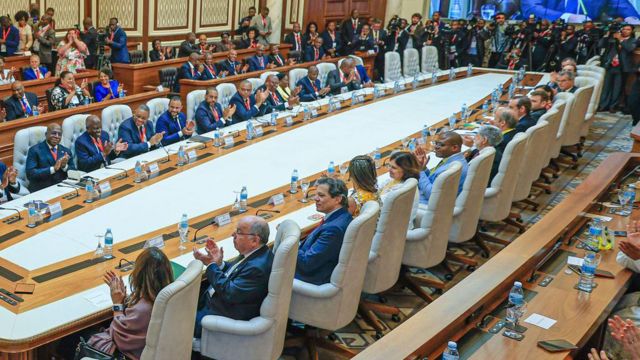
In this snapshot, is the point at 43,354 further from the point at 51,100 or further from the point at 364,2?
the point at 364,2

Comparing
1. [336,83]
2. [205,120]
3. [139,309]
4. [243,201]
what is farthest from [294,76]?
[139,309]

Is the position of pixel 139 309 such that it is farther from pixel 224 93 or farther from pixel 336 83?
pixel 336 83

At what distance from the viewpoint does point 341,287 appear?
4168mm

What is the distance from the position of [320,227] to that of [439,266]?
1910mm

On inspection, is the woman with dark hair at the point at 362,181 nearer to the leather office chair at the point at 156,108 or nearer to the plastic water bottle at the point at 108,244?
the plastic water bottle at the point at 108,244

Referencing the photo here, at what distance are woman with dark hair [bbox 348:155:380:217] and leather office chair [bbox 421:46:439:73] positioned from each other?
786 cm

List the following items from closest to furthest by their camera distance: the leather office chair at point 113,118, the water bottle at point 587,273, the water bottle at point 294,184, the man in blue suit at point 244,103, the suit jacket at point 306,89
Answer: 1. the water bottle at point 587,273
2. the water bottle at point 294,184
3. the leather office chair at point 113,118
4. the man in blue suit at point 244,103
5. the suit jacket at point 306,89

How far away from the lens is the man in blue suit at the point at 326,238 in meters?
4.26

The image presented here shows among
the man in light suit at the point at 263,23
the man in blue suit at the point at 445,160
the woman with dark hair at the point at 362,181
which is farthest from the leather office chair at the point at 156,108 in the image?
the man in light suit at the point at 263,23

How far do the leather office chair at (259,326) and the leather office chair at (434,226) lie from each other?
4.80ft

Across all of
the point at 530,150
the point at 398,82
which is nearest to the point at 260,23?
the point at 398,82

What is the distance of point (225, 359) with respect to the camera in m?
3.74

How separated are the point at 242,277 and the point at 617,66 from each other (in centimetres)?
1065

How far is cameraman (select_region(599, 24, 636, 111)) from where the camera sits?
12.5 m
